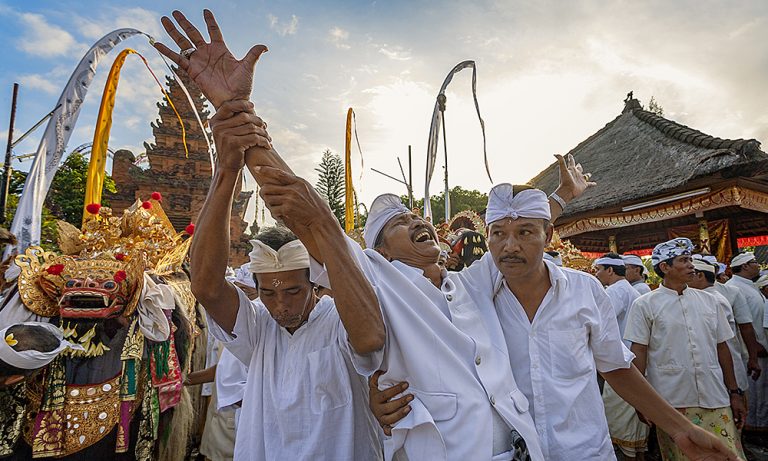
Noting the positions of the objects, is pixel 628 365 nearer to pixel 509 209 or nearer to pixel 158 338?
pixel 509 209

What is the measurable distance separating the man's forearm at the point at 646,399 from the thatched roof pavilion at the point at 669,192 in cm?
646

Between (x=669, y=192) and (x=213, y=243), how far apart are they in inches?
339

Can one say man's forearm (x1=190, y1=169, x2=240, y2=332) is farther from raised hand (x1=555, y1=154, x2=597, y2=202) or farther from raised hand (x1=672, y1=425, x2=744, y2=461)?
raised hand (x1=672, y1=425, x2=744, y2=461)

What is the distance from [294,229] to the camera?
5.07 feet

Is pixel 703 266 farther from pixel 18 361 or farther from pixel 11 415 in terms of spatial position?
pixel 11 415

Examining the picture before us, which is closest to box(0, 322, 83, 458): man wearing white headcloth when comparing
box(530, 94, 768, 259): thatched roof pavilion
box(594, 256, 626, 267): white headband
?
box(594, 256, 626, 267): white headband

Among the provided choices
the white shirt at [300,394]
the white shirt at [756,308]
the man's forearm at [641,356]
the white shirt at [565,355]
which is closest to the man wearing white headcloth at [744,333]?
the white shirt at [756,308]

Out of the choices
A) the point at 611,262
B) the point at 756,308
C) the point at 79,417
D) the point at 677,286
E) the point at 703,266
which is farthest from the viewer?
the point at 756,308

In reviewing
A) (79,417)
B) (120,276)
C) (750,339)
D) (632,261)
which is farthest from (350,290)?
(750,339)

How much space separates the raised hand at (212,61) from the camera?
1.56 meters

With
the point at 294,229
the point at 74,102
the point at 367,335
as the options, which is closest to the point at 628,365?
the point at 367,335

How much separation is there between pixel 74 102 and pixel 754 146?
363 inches

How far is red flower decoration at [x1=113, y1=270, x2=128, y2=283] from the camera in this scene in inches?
150

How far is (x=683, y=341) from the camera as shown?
13.9ft
